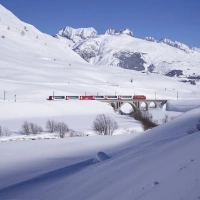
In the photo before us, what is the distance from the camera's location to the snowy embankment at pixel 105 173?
9.38 m

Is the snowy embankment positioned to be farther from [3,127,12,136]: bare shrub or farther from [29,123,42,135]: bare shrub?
[29,123,42,135]: bare shrub

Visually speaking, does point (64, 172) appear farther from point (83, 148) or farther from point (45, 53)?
point (45, 53)

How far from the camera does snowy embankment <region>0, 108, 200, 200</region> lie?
9.38 m

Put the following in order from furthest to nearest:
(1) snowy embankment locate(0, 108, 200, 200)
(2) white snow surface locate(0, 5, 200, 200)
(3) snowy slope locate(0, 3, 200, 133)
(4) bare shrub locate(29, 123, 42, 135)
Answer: (3) snowy slope locate(0, 3, 200, 133) < (4) bare shrub locate(29, 123, 42, 135) < (2) white snow surface locate(0, 5, 200, 200) < (1) snowy embankment locate(0, 108, 200, 200)

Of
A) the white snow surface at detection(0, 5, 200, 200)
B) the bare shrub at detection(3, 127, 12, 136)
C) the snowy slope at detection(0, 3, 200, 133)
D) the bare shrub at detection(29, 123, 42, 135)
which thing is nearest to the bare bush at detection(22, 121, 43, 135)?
the bare shrub at detection(29, 123, 42, 135)

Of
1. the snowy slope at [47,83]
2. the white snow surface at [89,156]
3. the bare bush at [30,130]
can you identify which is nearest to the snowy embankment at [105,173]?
the white snow surface at [89,156]

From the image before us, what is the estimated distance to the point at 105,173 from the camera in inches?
565

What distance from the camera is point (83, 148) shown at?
28531 mm

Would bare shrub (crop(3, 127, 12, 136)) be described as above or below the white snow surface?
below

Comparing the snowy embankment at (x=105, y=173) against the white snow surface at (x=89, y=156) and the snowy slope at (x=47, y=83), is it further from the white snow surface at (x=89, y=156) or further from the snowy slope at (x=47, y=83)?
the snowy slope at (x=47, y=83)

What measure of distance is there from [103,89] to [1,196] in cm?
9176

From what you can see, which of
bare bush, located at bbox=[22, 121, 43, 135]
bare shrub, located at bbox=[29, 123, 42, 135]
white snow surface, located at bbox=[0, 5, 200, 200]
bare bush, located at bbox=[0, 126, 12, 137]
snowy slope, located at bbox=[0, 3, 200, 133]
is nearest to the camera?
white snow surface, located at bbox=[0, 5, 200, 200]

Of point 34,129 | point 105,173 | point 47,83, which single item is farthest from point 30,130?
point 47,83

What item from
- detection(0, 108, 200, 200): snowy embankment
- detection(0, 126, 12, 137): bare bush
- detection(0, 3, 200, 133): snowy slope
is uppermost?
detection(0, 3, 200, 133): snowy slope
